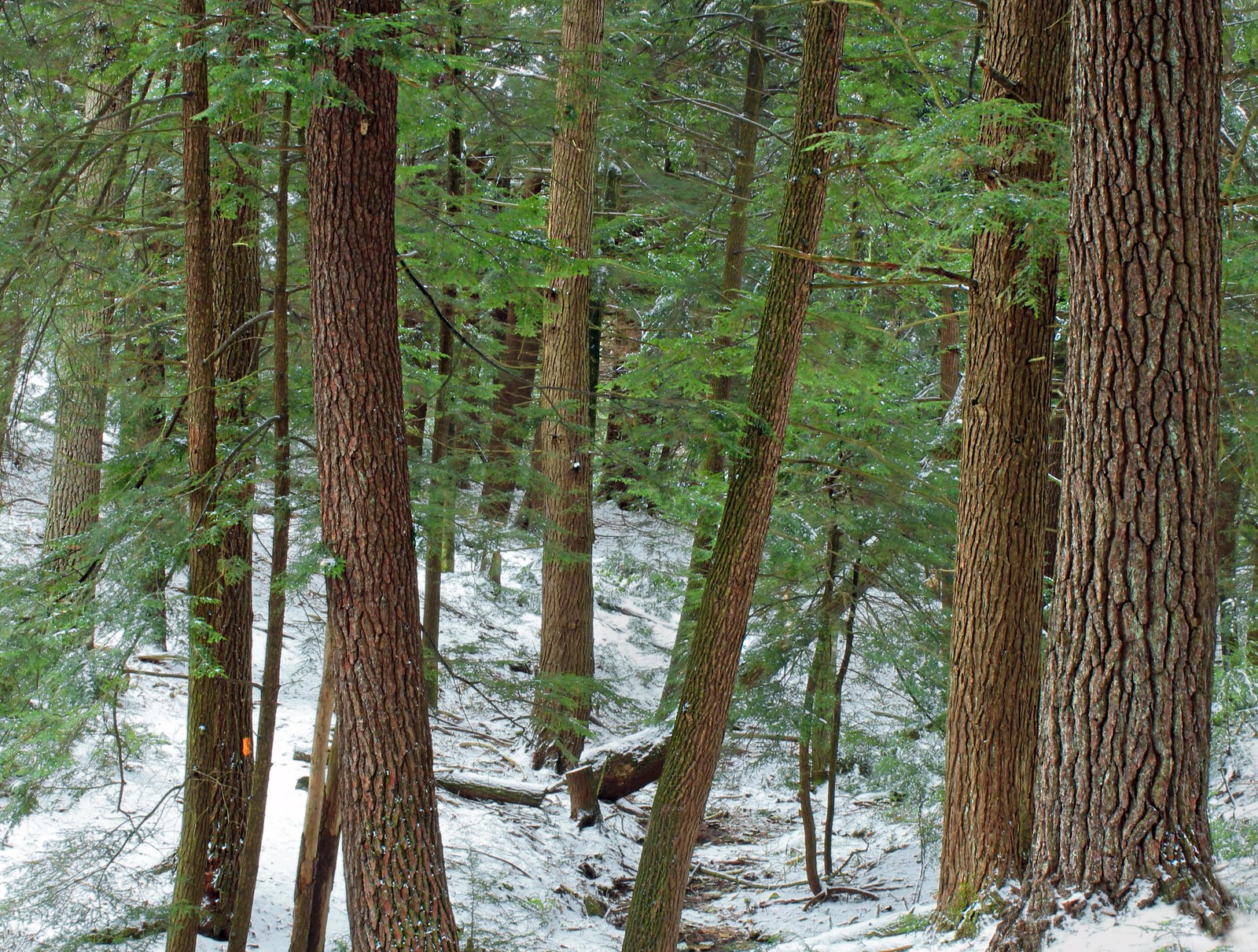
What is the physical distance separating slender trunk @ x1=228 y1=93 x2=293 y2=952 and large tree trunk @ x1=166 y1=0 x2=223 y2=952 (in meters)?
0.28

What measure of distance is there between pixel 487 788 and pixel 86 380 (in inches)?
211

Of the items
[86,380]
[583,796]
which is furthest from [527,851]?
[86,380]

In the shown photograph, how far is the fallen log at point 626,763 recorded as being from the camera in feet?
32.4

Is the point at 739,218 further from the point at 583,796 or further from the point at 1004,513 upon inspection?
the point at 583,796

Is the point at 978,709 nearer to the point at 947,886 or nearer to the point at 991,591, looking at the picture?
the point at 991,591

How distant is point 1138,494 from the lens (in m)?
3.59

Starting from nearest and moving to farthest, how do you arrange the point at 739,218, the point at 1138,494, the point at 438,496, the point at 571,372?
the point at 1138,494
the point at 438,496
the point at 571,372
the point at 739,218

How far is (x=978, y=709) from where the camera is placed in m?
5.11

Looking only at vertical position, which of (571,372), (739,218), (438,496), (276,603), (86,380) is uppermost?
(739,218)

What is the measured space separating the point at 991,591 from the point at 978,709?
0.67 meters

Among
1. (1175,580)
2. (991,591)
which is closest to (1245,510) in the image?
(991,591)

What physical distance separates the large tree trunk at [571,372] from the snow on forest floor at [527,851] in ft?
2.47

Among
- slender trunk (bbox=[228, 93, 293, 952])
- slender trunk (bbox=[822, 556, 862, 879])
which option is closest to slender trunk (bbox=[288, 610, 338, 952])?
slender trunk (bbox=[228, 93, 293, 952])

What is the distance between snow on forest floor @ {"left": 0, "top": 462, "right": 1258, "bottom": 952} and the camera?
552 cm
